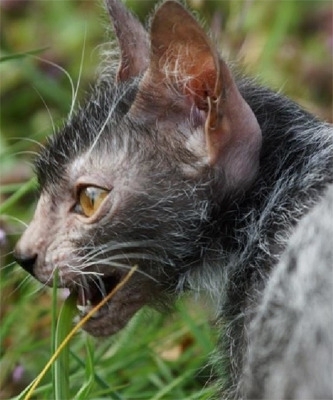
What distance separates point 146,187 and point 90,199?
143mm

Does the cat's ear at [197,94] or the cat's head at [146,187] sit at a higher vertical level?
the cat's ear at [197,94]

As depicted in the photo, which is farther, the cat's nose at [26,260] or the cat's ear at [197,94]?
the cat's nose at [26,260]

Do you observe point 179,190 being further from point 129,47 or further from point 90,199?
point 129,47

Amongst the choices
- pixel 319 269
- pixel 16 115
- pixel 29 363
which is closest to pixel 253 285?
pixel 319 269

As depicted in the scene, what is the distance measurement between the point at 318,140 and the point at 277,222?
0.90 ft

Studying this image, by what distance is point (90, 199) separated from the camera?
9.39ft

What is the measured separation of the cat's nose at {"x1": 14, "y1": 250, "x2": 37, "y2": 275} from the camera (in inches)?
114

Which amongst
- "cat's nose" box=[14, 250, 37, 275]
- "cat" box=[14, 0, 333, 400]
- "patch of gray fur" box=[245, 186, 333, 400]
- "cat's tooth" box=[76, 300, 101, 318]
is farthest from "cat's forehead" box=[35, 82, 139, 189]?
"patch of gray fur" box=[245, 186, 333, 400]

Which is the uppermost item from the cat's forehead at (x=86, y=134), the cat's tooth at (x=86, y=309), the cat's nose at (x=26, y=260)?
the cat's forehead at (x=86, y=134)

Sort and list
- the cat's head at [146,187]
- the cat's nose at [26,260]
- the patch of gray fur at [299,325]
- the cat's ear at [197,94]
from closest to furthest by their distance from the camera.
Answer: the patch of gray fur at [299,325] < the cat's ear at [197,94] < the cat's head at [146,187] < the cat's nose at [26,260]

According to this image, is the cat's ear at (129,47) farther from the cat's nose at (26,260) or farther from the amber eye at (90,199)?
the cat's nose at (26,260)

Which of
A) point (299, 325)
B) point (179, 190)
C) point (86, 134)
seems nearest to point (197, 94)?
point (179, 190)

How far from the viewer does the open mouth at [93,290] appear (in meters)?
2.88

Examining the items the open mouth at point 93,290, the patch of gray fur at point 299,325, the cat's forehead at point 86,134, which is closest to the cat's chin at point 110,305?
the open mouth at point 93,290
